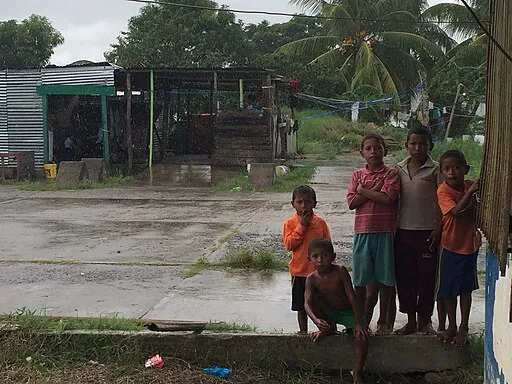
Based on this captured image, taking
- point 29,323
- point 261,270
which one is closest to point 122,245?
point 261,270

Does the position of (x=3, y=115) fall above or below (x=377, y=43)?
below

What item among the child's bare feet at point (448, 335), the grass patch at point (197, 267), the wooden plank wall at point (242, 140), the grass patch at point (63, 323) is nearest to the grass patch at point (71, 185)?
the wooden plank wall at point (242, 140)

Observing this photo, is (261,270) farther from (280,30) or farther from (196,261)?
(280,30)

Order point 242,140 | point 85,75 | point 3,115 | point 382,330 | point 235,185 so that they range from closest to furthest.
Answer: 1. point 382,330
2. point 235,185
3. point 85,75
4. point 242,140
5. point 3,115

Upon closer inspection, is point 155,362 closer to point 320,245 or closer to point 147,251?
point 320,245

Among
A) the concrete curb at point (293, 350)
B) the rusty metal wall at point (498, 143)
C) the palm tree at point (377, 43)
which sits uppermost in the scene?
the palm tree at point (377, 43)

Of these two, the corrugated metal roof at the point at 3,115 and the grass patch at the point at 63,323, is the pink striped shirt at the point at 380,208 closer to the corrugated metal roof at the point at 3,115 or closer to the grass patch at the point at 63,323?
the grass patch at the point at 63,323

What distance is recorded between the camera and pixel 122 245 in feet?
26.2

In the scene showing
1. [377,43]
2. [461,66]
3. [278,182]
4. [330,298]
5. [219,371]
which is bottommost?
[219,371]

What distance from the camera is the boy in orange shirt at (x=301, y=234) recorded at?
14.0 ft

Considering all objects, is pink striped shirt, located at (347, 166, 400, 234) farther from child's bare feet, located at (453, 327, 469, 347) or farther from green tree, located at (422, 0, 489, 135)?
green tree, located at (422, 0, 489, 135)

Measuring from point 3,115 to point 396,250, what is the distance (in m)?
15.5

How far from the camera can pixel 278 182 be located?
1490 centimetres

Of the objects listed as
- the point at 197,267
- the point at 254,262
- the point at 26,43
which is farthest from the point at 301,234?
the point at 26,43
